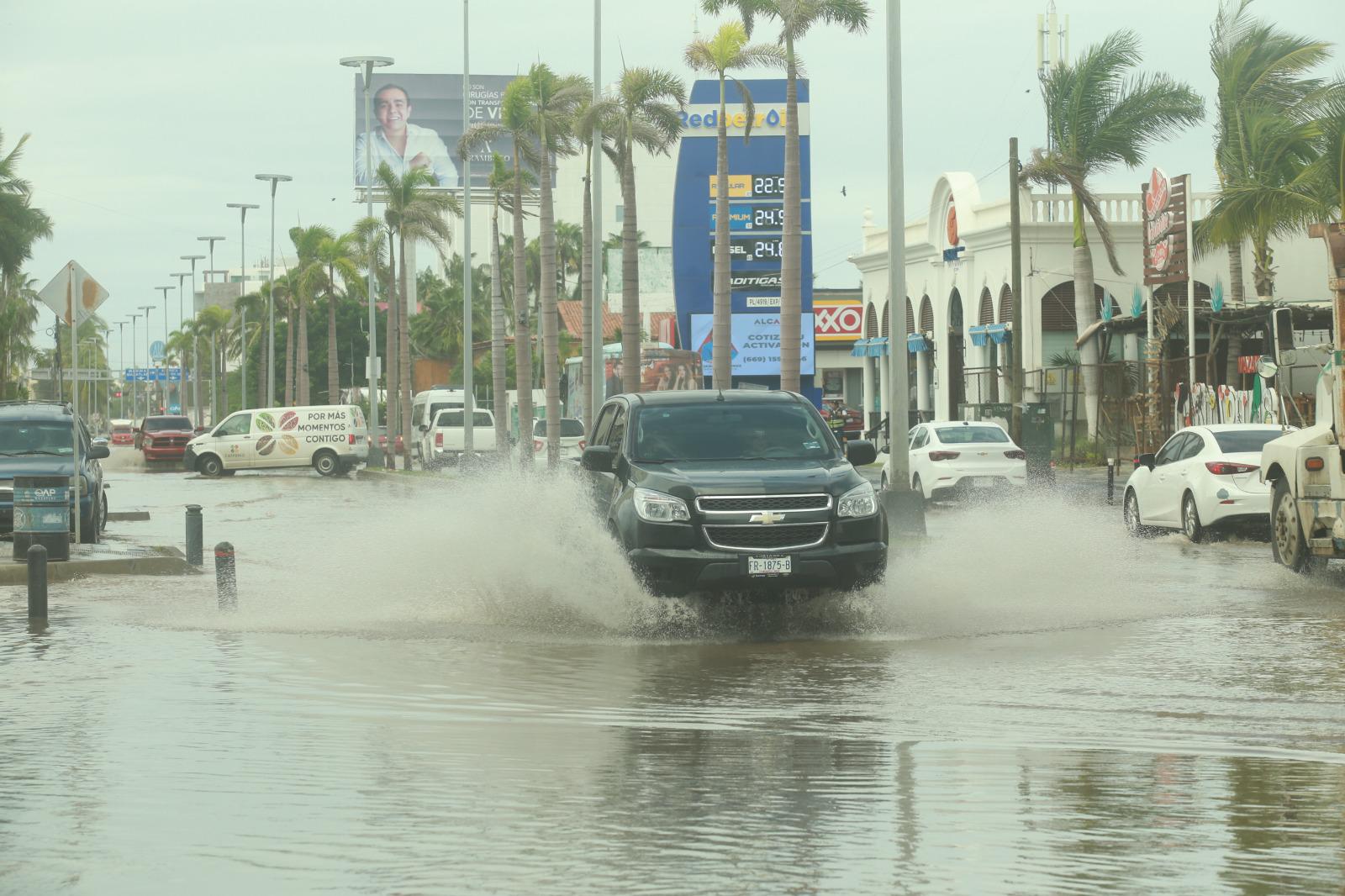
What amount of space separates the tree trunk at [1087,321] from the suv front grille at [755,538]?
32.7m

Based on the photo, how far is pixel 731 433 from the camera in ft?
43.1

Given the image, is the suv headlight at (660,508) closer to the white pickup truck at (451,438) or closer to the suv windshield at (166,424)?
the white pickup truck at (451,438)

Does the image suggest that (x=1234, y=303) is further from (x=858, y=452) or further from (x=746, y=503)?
(x=746, y=503)

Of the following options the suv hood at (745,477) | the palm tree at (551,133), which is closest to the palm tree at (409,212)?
the palm tree at (551,133)

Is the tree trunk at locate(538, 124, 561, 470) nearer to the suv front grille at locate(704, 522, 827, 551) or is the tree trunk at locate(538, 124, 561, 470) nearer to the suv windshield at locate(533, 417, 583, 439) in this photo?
the suv windshield at locate(533, 417, 583, 439)

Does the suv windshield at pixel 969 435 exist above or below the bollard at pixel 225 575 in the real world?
above

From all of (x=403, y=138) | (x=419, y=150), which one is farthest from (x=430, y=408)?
(x=403, y=138)

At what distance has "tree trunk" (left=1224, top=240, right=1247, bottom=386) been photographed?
39.6 meters

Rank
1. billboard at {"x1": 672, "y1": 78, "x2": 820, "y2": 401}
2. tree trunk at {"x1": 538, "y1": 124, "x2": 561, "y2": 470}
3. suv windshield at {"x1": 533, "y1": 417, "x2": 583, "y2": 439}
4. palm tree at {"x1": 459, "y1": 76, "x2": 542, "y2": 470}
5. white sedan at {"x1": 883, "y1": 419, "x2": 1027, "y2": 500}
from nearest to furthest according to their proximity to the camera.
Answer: white sedan at {"x1": 883, "y1": 419, "x2": 1027, "y2": 500}
tree trunk at {"x1": 538, "y1": 124, "x2": 561, "y2": 470}
palm tree at {"x1": 459, "y1": 76, "x2": 542, "y2": 470}
suv windshield at {"x1": 533, "y1": 417, "x2": 583, "y2": 439}
billboard at {"x1": 672, "y1": 78, "x2": 820, "y2": 401}

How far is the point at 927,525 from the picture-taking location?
80.2 ft

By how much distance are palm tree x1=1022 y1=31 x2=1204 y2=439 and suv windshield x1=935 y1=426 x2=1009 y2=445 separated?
42.6 ft

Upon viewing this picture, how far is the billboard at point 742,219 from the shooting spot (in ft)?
263

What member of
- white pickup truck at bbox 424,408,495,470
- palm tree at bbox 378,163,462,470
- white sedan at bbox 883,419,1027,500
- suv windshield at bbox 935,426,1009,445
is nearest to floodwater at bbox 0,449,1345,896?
white sedan at bbox 883,419,1027,500

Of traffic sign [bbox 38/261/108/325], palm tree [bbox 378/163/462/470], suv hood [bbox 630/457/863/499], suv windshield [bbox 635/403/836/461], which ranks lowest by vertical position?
suv hood [bbox 630/457/863/499]
